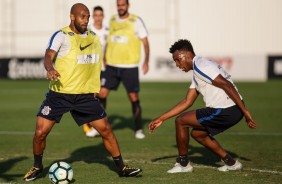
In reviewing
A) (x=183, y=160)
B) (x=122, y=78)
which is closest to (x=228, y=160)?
(x=183, y=160)

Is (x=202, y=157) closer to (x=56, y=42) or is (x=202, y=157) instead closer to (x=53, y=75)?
(x=56, y=42)

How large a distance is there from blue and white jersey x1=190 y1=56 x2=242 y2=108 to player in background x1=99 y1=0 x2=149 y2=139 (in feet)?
15.6

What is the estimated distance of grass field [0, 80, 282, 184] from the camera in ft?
32.1

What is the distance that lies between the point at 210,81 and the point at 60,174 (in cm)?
244

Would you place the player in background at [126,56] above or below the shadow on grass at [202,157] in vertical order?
above

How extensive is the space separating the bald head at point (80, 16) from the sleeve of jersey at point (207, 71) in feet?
5.50

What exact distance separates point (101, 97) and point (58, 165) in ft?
18.0

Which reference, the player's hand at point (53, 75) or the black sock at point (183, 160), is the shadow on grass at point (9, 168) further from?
the black sock at point (183, 160)

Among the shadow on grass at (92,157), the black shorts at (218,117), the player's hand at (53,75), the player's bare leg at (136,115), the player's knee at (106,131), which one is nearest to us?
the player's hand at (53,75)

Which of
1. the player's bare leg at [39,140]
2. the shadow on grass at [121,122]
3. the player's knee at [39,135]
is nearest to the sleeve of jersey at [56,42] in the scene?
the player's bare leg at [39,140]

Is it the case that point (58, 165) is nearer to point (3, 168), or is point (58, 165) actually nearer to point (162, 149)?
point (3, 168)

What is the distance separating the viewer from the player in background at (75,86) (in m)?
9.48

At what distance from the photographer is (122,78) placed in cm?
1459

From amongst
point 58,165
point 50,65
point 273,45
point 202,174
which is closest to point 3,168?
point 58,165
